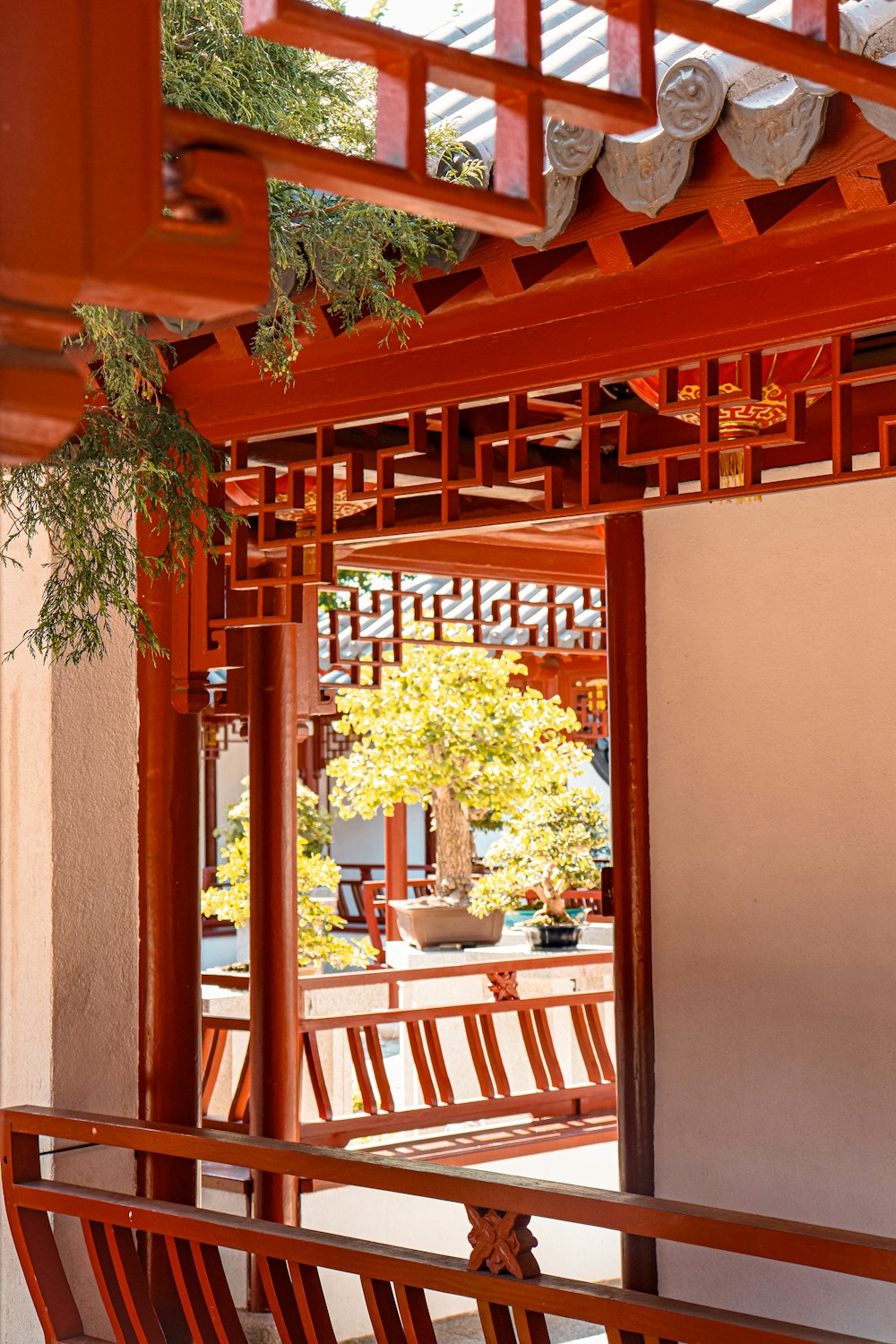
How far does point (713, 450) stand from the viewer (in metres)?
2.79

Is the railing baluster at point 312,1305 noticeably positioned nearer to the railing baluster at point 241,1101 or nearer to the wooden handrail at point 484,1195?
the wooden handrail at point 484,1195

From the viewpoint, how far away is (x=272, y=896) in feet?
18.0

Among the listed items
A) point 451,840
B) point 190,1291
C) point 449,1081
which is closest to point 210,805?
point 451,840

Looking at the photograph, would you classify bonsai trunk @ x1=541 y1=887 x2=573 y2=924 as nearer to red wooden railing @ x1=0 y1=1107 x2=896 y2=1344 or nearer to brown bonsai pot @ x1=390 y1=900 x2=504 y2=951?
brown bonsai pot @ x1=390 y1=900 x2=504 y2=951

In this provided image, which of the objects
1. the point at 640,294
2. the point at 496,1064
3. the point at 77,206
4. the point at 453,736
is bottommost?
the point at 496,1064

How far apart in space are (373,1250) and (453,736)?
6.80 m

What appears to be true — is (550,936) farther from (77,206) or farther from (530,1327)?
(77,206)

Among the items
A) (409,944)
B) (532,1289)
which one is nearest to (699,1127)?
(532,1289)

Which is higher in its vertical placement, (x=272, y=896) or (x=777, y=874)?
(x=777, y=874)

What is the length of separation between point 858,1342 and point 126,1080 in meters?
2.20

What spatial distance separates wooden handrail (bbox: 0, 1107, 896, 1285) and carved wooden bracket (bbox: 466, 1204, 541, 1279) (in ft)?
0.07

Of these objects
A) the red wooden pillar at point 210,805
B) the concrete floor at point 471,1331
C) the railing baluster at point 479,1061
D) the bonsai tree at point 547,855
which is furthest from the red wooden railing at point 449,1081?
the red wooden pillar at point 210,805

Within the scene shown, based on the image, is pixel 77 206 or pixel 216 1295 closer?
pixel 77 206

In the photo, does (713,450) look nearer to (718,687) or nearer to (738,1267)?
(718,687)
